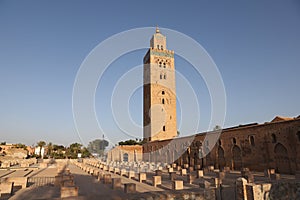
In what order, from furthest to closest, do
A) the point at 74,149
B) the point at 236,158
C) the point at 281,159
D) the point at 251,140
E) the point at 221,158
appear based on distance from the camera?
the point at 74,149 < the point at 221,158 < the point at 236,158 < the point at 251,140 < the point at 281,159

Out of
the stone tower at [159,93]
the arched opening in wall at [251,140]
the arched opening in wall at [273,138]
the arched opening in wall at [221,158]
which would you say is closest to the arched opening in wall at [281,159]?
the arched opening in wall at [273,138]

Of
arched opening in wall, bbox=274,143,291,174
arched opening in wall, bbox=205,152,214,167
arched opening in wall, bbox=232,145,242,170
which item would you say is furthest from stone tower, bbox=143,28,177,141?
arched opening in wall, bbox=274,143,291,174

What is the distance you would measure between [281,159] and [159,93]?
27156 millimetres

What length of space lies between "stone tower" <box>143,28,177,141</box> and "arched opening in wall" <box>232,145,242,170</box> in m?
19.7

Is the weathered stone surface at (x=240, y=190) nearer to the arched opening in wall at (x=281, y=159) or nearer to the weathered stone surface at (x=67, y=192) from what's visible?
the weathered stone surface at (x=67, y=192)

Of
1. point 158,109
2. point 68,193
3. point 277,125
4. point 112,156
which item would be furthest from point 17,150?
point 277,125

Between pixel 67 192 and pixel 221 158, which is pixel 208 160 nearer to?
pixel 221 158

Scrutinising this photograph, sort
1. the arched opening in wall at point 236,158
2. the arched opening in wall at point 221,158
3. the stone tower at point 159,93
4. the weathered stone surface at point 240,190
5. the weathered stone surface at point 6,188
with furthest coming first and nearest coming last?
the stone tower at point 159,93 < the arched opening in wall at point 221,158 < the arched opening in wall at point 236,158 < the weathered stone surface at point 6,188 < the weathered stone surface at point 240,190

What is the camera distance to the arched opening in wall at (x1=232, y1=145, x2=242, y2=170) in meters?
19.5

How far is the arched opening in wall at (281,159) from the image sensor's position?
1561 cm

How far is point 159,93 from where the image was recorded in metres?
41.4

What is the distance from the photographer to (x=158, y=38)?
152 feet

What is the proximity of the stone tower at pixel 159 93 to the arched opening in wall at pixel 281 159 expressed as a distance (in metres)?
24.0

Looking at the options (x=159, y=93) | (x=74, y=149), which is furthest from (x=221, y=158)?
(x=74, y=149)
